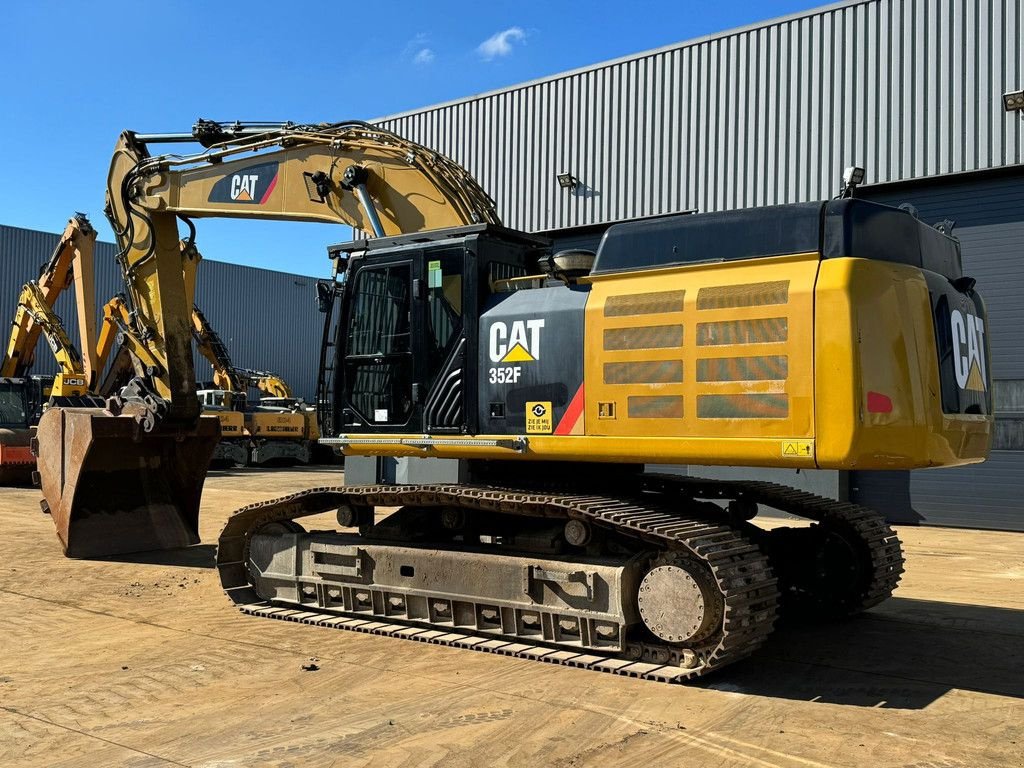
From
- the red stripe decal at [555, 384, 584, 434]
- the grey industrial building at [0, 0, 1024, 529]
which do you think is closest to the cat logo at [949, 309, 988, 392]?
the red stripe decal at [555, 384, 584, 434]

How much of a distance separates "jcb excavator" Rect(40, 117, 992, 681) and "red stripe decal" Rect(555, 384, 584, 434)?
1.0 inches

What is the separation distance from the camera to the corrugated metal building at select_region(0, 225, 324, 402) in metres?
37.7

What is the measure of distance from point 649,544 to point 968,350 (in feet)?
8.18

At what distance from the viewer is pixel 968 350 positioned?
665cm

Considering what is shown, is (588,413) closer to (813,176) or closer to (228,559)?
(228,559)

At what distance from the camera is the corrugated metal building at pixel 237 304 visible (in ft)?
124

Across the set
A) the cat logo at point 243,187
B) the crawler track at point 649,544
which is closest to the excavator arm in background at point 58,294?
the cat logo at point 243,187

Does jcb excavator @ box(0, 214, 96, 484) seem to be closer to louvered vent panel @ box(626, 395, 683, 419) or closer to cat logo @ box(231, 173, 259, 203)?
cat logo @ box(231, 173, 259, 203)

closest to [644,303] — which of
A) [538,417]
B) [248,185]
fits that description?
[538,417]

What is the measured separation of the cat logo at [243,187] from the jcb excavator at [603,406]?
0.10ft

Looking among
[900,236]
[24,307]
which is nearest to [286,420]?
[24,307]

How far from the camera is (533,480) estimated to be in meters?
7.68

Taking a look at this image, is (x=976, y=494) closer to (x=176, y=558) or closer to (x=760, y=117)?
(x=760, y=117)

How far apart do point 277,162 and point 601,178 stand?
11.8 m
